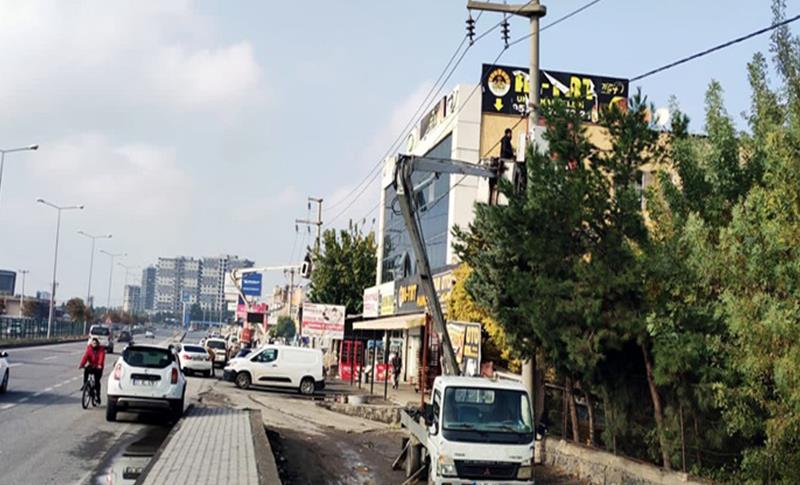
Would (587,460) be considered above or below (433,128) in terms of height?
below

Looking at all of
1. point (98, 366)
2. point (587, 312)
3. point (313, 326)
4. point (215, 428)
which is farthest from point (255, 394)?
point (587, 312)

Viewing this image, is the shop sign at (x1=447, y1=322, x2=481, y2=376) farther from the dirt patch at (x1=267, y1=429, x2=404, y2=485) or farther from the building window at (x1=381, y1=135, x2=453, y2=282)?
the building window at (x1=381, y1=135, x2=453, y2=282)

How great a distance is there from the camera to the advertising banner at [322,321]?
35.0 metres

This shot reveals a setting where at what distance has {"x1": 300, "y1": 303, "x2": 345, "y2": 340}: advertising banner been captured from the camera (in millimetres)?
34969

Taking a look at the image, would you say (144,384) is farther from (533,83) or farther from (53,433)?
(533,83)

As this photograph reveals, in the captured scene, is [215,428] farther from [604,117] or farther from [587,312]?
[604,117]

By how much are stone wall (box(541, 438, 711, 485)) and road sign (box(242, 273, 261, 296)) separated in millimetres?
68429

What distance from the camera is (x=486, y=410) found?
12.4 meters

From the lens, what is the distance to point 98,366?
2044 centimetres

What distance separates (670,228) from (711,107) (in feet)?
6.64

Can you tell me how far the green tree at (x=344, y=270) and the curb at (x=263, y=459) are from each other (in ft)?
122

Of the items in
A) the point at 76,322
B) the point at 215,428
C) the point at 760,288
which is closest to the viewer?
the point at 760,288

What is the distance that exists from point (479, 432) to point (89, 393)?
501 inches

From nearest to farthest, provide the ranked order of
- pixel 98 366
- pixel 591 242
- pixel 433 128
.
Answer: pixel 591 242
pixel 98 366
pixel 433 128
